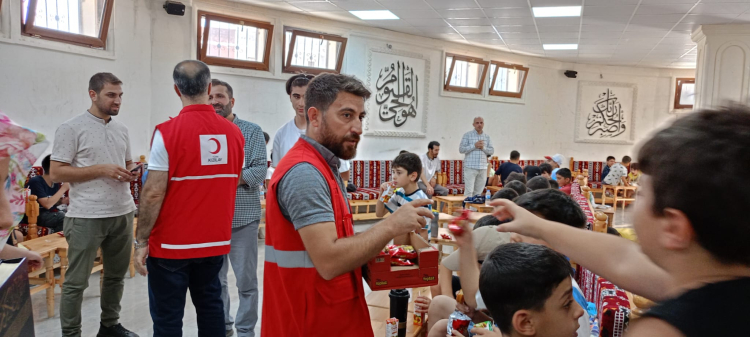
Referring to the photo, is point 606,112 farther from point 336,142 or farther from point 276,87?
point 336,142

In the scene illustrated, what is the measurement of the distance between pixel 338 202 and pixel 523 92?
10.5 metres

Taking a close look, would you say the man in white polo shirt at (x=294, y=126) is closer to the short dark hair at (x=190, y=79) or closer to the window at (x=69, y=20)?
the short dark hair at (x=190, y=79)

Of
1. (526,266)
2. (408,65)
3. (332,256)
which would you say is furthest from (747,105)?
(408,65)

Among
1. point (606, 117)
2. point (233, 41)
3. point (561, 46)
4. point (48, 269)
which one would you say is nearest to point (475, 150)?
point (561, 46)

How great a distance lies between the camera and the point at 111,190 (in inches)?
116

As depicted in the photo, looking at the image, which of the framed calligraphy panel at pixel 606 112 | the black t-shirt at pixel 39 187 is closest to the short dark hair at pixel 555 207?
the black t-shirt at pixel 39 187

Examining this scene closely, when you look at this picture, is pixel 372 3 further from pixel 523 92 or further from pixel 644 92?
pixel 644 92

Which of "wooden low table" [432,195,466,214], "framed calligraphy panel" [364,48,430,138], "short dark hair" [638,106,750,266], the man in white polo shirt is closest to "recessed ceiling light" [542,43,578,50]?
"framed calligraphy panel" [364,48,430,138]

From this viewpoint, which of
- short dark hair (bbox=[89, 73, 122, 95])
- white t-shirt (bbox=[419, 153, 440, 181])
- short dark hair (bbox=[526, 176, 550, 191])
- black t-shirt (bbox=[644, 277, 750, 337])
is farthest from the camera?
white t-shirt (bbox=[419, 153, 440, 181])

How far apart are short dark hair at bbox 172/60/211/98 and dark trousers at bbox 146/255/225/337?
33.2 inches

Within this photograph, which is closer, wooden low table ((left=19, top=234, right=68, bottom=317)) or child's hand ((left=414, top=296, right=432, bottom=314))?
child's hand ((left=414, top=296, right=432, bottom=314))

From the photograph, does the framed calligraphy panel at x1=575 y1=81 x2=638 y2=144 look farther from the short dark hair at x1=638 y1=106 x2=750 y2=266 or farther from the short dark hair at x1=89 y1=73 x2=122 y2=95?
the short dark hair at x1=638 y1=106 x2=750 y2=266

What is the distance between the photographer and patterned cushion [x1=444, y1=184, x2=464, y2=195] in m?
8.91

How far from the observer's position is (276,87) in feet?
Result: 25.1
